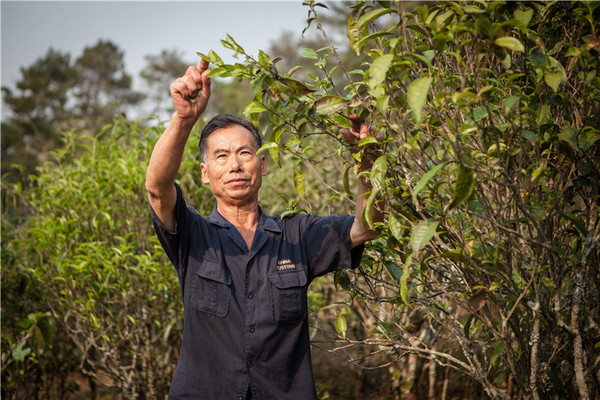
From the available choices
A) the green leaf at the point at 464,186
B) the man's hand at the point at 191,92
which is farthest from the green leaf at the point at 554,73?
the man's hand at the point at 191,92

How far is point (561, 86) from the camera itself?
1.94m

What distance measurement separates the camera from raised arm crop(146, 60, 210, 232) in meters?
1.80

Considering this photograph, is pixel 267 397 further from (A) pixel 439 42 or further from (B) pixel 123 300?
(B) pixel 123 300

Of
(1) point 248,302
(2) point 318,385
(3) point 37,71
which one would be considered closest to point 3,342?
(2) point 318,385

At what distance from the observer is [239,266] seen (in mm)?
2215

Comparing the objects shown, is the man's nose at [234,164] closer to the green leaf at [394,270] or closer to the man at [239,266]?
the man at [239,266]

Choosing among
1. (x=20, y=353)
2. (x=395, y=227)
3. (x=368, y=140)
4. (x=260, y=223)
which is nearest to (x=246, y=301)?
(x=260, y=223)

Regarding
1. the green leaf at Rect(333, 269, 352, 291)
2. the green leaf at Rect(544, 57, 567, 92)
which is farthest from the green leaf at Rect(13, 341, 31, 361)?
the green leaf at Rect(544, 57, 567, 92)

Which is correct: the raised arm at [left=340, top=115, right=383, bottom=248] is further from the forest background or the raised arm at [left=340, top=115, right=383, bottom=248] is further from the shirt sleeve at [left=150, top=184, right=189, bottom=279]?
the shirt sleeve at [left=150, top=184, right=189, bottom=279]

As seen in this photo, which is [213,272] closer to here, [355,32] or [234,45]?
[234,45]

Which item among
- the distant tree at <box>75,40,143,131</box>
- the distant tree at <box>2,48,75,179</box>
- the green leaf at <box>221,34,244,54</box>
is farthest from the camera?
the distant tree at <box>75,40,143,131</box>

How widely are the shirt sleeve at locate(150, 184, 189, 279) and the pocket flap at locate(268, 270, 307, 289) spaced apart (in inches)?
→ 14.9

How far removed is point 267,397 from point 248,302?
0.37 meters

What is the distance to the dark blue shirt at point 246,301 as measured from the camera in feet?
6.79
